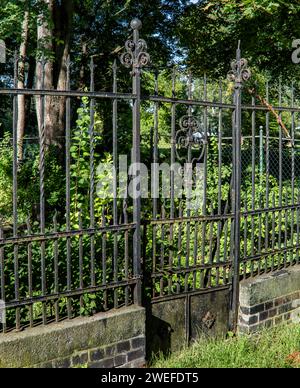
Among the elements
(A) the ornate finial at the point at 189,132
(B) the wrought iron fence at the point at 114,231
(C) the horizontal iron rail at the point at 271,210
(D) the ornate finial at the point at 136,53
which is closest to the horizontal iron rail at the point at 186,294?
(B) the wrought iron fence at the point at 114,231

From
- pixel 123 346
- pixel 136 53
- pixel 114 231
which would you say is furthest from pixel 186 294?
pixel 136 53

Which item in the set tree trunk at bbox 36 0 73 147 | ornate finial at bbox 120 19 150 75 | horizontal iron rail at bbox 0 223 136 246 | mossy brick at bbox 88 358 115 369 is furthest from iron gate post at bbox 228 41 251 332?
tree trunk at bbox 36 0 73 147

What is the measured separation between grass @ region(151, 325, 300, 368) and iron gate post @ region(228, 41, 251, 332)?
365mm

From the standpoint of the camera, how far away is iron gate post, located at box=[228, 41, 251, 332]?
4625 mm

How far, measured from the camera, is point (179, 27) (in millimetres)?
12875

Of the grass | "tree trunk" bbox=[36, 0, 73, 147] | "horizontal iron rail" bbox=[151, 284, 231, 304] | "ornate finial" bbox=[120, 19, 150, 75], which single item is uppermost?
"tree trunk" bbox=[36, 0, 73, 147]

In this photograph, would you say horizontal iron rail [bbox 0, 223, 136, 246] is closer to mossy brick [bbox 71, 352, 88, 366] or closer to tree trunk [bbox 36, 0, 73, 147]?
mossy brick [bbox 71, 352, 88, 366]

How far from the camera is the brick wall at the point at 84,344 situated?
326cm

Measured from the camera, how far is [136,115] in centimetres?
386

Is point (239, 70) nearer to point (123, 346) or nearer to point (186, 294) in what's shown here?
point (186, 294)

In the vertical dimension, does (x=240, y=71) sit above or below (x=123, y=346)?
above

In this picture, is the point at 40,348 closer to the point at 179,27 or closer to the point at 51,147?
the point at 51,147

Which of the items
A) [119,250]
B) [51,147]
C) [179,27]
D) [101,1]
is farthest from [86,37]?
[119,250]

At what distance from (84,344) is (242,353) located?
5.10ft
